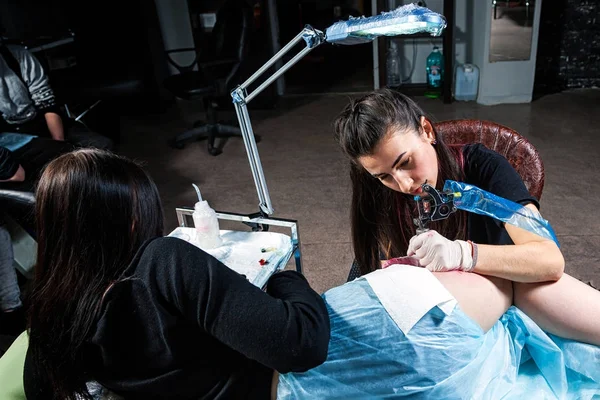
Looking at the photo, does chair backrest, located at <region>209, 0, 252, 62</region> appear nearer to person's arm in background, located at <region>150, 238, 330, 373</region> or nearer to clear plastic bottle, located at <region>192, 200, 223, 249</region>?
clear plastic bottle, located at <region>192, 200, 223, 249</region>

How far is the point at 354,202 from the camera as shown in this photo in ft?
4.53

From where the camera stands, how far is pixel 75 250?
81 centimetres


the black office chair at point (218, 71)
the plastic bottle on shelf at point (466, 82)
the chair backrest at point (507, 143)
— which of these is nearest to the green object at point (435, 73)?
the plastic bottle on shelf at point (466, 82)

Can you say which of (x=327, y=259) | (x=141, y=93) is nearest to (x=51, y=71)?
(x=141, y=93)

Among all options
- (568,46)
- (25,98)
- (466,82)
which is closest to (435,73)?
(466,82)

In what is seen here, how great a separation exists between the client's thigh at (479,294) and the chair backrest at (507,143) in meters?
0.44

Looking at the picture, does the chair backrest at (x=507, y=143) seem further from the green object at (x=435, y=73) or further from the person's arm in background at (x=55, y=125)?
the green object at (x=435, y=73)

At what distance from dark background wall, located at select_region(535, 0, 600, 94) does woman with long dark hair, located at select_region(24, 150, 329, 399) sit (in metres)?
3.76

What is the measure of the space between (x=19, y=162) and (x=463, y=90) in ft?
10.4

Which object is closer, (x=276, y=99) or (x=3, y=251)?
(x=3, y=251)

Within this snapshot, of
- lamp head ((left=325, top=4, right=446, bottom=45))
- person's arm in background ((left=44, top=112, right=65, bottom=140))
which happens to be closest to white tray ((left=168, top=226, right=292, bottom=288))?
lamp head ((left=325, top=4, right=446, bottom=45))

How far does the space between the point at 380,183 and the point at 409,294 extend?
0.43m

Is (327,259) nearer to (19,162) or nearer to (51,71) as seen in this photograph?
(19,162)

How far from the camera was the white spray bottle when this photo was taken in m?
1.39
